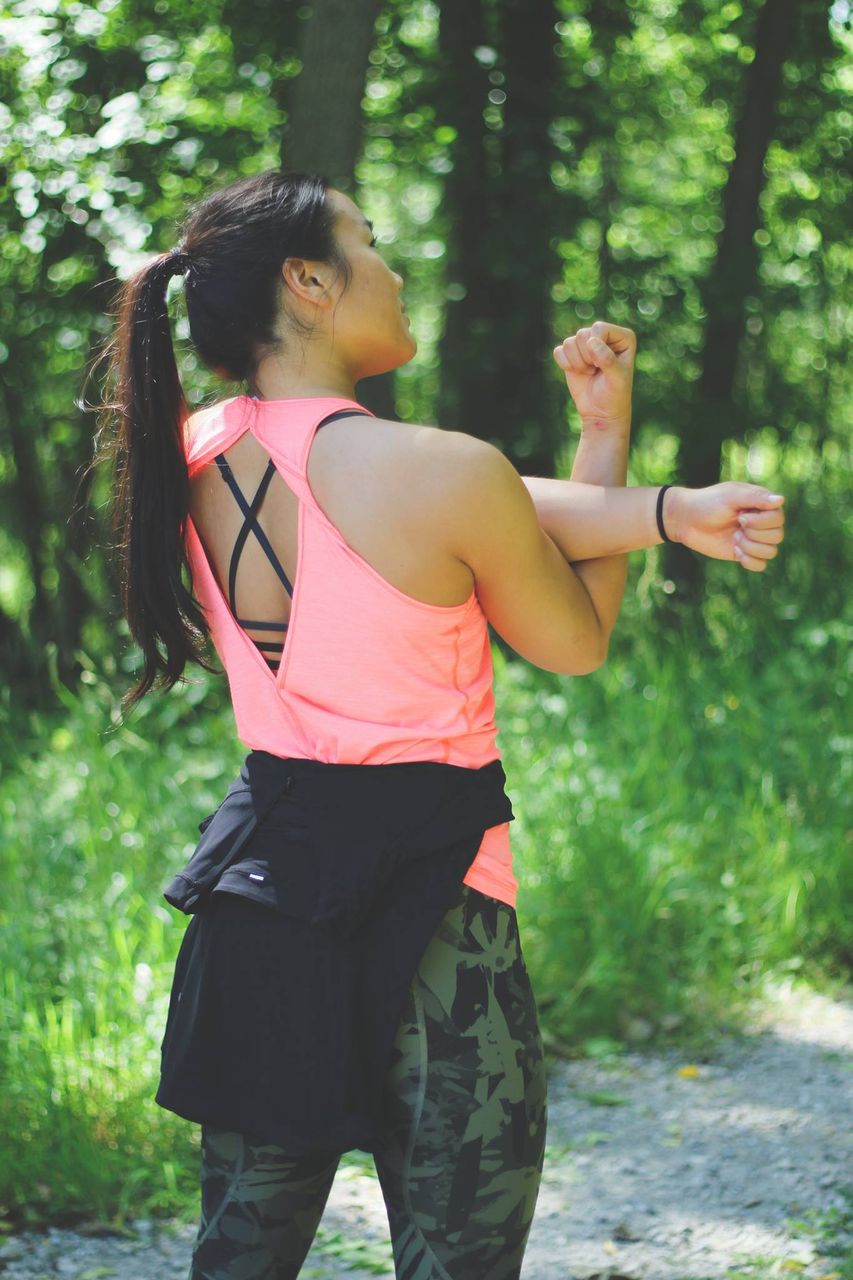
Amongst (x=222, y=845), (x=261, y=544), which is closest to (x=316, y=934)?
(x=222, y=845)

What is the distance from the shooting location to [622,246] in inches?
295

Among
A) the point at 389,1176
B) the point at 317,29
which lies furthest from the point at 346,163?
the point at 389,1176

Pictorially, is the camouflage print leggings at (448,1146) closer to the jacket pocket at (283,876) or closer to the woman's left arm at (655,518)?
the jacket pocket at (283,876)

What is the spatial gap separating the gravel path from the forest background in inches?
5.1

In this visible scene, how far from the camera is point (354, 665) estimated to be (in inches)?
64.2

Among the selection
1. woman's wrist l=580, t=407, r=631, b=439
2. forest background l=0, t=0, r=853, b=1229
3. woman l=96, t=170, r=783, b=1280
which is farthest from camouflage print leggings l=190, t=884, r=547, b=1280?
forest background l=0, t=0, r=853, b=1229

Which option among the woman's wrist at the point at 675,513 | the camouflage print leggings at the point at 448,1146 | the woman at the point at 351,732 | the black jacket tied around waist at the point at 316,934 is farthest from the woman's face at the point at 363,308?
the camouflage print leggings at the point at 448,1146

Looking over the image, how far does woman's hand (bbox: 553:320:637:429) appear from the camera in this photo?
6.05ft

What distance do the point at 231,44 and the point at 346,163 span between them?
1926mm

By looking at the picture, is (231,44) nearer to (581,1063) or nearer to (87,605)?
(87,605)

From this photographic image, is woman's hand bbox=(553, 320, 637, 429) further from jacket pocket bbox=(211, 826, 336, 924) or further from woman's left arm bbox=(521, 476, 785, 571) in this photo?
jacket pocket bbox=(211, 826, 336, 924)

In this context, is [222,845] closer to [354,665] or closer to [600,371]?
[354,665]

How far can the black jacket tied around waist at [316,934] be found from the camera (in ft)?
5.27

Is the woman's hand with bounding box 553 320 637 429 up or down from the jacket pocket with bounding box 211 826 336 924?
up
